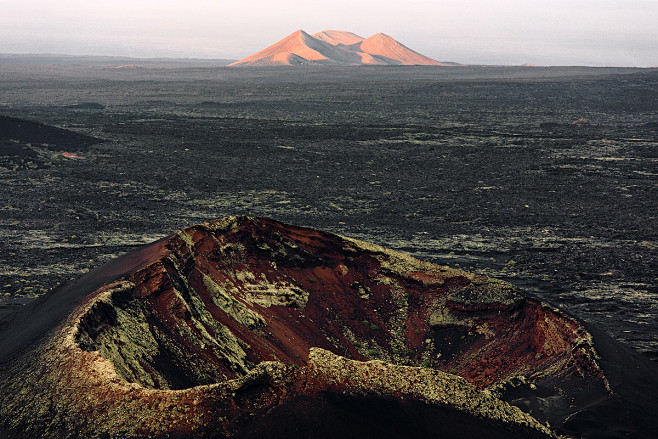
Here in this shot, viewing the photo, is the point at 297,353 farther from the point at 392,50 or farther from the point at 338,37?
the point at 338,37

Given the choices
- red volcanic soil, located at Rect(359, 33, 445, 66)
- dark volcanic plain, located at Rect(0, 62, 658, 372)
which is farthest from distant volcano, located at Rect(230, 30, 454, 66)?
dark volcanic plain, located at Rect(0, 62, 658, 372)

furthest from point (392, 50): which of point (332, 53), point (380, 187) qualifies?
point (380, 187)

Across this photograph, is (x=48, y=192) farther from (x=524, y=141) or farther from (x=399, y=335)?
(x=524, y=141)

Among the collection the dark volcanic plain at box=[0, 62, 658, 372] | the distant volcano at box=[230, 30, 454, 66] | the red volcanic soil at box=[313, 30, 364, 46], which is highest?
the red volcanic soil at box=[313, 30, 364, 46]

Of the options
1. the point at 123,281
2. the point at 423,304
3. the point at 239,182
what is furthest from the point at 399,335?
the point at 239,182

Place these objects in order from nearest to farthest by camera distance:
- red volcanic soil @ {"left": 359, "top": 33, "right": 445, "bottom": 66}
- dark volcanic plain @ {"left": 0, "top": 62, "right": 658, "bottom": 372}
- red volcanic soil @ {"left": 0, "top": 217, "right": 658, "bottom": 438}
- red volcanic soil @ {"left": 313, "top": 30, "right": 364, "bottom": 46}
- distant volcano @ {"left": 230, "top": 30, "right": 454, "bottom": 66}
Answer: red volcanic soil @ {"left": 0, "top": 217, "right": 658, "bottom": 438}, dark volcanic plain @ {"left": 0, "top": 62, "right": 658, "bottom": 372}, distant volcano @ {"left": 230, "top": 30, "right": 454, "bottom": 66}, red volcanic soil @ {"left": 359, "top": 33, "right": 445, "bottom": 66}, red volcanic soil @ {"left": 313, "top": 30, "right": 364, "bottom": 46}

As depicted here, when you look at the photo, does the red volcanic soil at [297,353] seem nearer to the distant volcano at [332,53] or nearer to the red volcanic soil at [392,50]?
the distant volcano at [332,53]

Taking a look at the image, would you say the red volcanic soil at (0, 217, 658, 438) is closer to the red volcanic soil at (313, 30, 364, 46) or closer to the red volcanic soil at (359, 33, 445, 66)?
the red volcanic soil at (359, 33, 445, 66)
